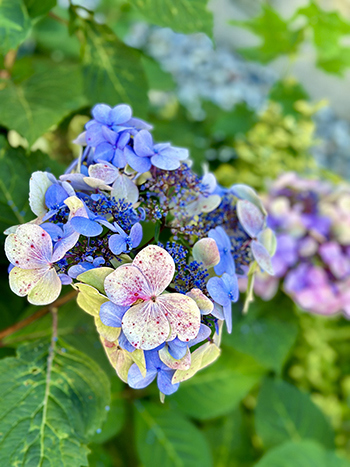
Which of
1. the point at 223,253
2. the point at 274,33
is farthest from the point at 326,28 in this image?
the point at 223,253

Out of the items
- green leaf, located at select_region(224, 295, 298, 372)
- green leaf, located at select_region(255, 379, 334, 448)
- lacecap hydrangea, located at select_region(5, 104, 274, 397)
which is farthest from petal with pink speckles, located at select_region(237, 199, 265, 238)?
green leaf, located at select_region(255, 379, 334, 448)

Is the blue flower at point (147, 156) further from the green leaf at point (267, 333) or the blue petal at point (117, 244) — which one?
the green leaf at point (267, 333)

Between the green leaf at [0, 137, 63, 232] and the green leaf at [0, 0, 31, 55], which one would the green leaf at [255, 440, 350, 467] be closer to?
the green leaf at [0, 137, 63, 232]

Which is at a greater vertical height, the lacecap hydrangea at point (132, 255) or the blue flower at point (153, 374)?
the lacecap hydrangea at point (132, 255)

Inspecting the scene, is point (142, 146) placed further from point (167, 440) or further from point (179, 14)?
point (167, 440)

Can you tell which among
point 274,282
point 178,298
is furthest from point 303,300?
point 178,298

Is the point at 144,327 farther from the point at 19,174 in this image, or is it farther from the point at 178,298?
the point at 19,174

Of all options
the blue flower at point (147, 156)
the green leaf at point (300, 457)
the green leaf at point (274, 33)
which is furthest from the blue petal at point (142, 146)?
the green leaf at point (274, 33)
